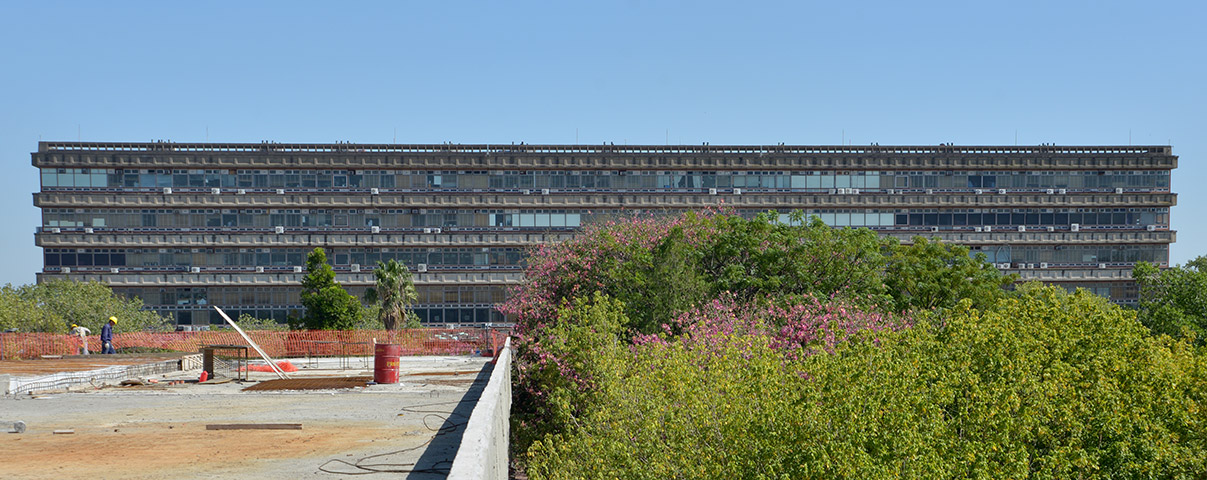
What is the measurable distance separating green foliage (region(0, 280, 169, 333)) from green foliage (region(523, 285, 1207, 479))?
58893 millimetres

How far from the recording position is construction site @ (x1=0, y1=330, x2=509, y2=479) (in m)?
14.4

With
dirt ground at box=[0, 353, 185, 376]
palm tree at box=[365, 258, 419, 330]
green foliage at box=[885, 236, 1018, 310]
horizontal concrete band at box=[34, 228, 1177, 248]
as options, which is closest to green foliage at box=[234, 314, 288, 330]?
horizontal concrete band at box=[34, 228, 1177, 248]

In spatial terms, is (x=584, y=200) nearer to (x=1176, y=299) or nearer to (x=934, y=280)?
(x=1176, y=299)

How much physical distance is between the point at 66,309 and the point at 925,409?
71421 mm

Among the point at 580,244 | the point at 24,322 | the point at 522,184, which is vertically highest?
the point at 522,184

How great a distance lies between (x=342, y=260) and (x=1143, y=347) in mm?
76303

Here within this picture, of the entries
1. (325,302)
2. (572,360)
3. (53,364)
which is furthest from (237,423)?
(325,302)

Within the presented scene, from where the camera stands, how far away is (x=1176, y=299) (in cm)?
5144

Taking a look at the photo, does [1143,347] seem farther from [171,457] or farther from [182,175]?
[182,175]

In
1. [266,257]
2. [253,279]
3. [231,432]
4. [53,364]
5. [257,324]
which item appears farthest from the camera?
[266,257]

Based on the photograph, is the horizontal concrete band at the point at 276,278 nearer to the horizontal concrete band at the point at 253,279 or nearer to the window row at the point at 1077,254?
the horizontal concrete band at the point at 253,279

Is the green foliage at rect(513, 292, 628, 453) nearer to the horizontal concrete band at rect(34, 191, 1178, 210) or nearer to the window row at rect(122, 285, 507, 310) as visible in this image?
the horizontal concrete band at rect(34, 191, 1178, 210)

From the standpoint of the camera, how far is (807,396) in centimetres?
1332

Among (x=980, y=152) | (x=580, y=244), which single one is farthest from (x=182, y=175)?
(x=980, y=152)
